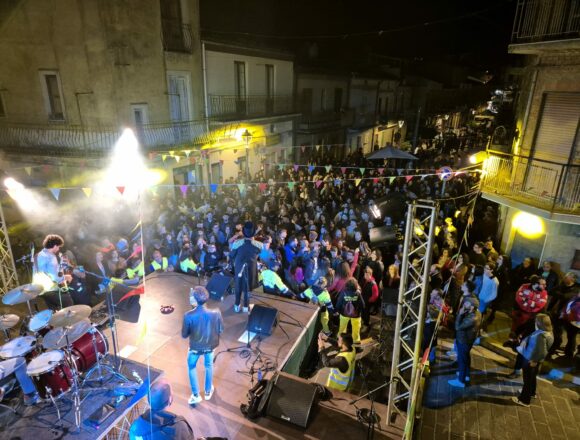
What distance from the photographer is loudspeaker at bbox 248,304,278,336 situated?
281 inches

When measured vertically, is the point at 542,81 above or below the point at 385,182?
above

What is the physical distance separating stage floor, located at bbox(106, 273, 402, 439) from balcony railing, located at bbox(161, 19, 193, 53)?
1062 centimetres

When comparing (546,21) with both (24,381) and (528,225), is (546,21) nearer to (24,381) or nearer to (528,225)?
(528,225)

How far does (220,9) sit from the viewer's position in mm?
20969

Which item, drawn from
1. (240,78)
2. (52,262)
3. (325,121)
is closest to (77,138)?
(240,78)

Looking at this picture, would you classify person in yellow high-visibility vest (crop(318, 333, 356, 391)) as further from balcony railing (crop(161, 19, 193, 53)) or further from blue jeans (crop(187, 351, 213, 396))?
balcony railing (crop(161, 19, 193, 53))

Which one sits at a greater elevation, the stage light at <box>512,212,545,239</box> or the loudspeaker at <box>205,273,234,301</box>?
the stage light at <box>512,212,545,239</box>

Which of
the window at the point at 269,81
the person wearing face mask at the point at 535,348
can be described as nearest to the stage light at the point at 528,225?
the person wearing face mask at the point at 535,348

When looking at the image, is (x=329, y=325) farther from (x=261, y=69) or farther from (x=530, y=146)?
(x=261, y=69)

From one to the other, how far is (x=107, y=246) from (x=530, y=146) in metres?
11.8

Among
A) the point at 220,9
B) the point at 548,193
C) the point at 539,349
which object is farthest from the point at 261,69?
the point at 539,349

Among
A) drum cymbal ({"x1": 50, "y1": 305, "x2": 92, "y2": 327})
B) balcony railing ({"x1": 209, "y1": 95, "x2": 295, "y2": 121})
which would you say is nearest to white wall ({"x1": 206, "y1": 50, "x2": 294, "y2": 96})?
balcony railing ({"x1": 209, "y1": 95, "x2": 295, "y2": 121})

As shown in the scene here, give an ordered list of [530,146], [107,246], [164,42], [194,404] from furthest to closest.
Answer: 1. [164,42]
2. [530,146]
3. [107,246]
4. [194,404]

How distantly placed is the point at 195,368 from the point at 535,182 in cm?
983
